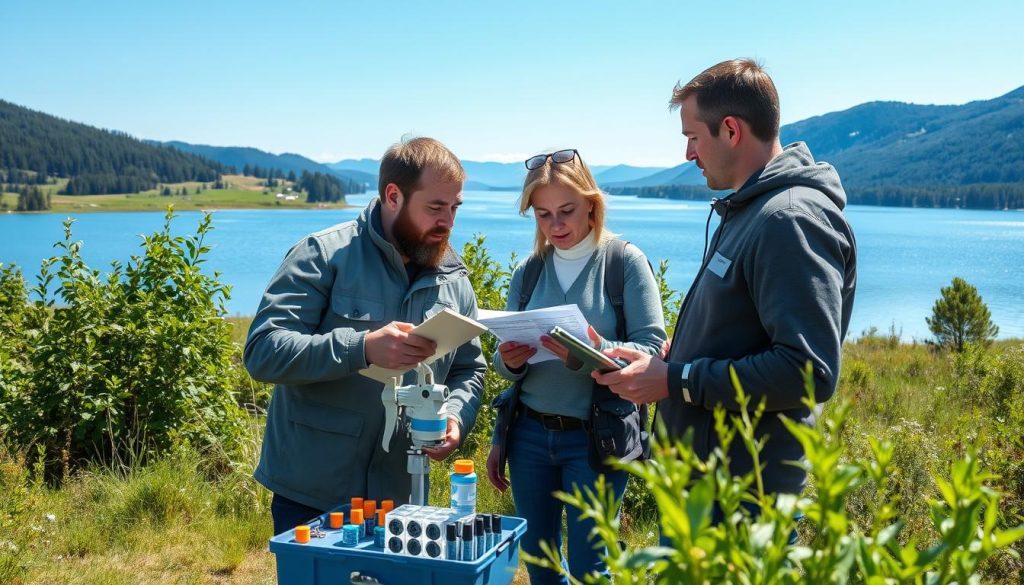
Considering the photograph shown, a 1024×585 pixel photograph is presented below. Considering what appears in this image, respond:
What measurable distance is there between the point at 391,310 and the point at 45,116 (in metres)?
140

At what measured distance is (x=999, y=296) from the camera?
3184 cm

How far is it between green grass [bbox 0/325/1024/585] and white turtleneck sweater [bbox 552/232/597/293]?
172 cm

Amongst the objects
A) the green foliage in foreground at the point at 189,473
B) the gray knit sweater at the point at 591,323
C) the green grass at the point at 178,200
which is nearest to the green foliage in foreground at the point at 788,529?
the gray knit sweater at the point at 591,323

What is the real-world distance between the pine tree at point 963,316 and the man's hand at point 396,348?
1000cm

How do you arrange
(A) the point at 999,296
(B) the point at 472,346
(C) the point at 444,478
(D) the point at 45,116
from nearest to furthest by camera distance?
(B) the point at 472,346
(C) the point at 444,478
(A) the point at 999,296
(D) the point at 45,116

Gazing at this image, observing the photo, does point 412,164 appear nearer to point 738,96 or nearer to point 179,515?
point 738,96

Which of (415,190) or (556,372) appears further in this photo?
(556,372)

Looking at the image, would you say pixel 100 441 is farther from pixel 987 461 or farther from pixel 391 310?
pixel 987 461

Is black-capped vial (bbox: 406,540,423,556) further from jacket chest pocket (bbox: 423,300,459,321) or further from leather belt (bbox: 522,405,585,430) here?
leather belt (bbox: 522,405,585,430)

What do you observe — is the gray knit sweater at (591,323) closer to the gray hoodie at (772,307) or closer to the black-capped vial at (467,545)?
the gray hoodie at (772,307)

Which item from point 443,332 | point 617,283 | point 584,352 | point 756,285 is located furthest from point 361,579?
point 617,283

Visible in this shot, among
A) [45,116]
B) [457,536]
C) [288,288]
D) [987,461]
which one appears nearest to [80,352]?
[288,288]

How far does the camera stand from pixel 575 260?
3.40 m

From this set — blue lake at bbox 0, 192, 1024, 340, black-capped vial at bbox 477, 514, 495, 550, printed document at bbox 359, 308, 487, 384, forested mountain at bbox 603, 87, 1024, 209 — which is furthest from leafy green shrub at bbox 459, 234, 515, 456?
forested mountain at bbox 603, 87, 1024, 209
